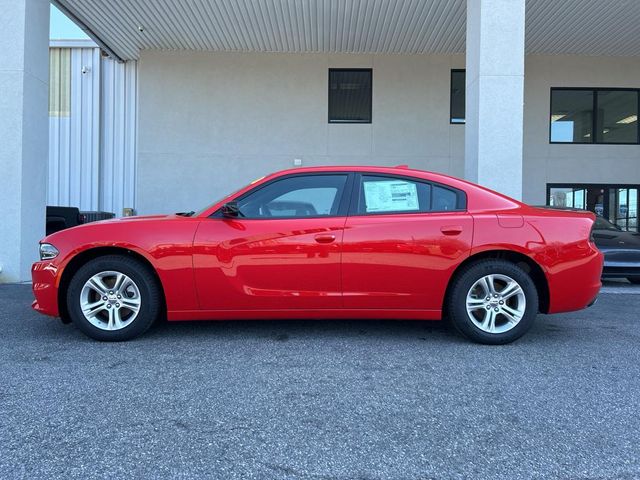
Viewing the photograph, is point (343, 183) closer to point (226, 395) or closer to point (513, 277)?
point (513, 277)

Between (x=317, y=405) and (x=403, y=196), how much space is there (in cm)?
200

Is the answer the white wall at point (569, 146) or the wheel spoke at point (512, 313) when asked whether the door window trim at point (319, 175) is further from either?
the white wall at point (569, 146)

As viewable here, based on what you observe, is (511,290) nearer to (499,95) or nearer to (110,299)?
(110,299)

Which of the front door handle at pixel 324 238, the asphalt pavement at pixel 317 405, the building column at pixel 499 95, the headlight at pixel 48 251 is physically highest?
the building column at pixel 499 95

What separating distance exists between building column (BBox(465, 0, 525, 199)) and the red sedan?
3.38 meters

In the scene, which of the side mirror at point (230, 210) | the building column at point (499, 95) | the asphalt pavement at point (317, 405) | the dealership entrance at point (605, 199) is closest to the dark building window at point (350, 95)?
the building column at point (499, 95)

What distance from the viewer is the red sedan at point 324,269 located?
12.5 ft

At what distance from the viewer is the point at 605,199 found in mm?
12047

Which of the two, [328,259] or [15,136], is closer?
[328,259]

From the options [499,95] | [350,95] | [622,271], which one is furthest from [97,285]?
[350,95]

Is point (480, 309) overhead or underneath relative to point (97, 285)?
underneath

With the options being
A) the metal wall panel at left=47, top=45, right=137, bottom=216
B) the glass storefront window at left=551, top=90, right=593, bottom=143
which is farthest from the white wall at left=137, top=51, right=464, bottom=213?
the glass storefront window at left=551, top=90, right=593, bottom=143

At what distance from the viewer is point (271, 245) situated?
3.80 m

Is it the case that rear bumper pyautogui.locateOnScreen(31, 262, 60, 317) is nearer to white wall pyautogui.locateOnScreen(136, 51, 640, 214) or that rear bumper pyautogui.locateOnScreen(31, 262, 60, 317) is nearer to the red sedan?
the red sedan
